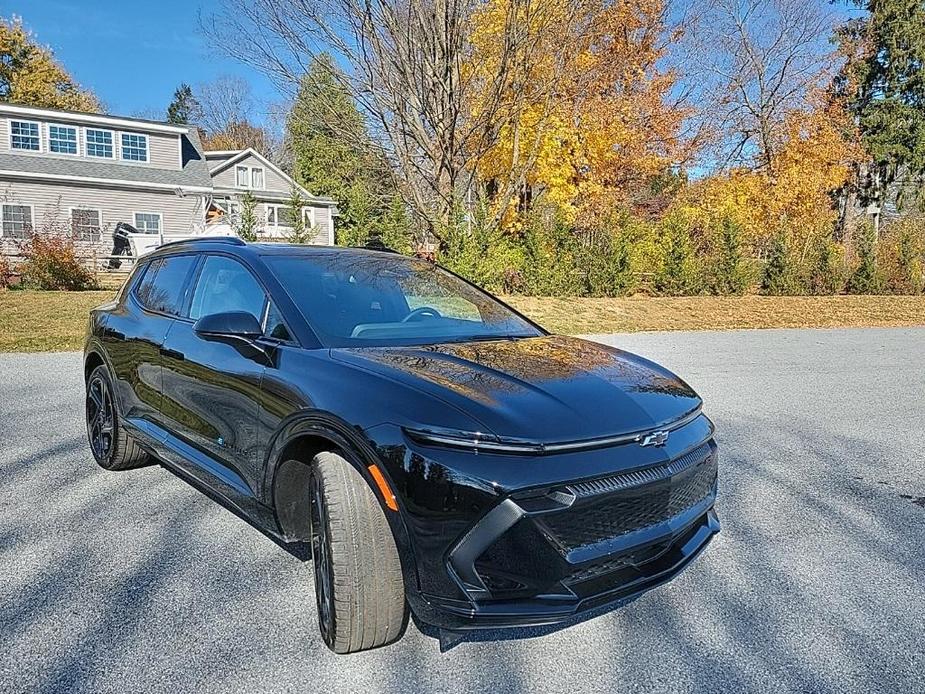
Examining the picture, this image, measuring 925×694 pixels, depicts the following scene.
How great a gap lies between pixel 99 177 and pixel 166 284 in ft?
81.0

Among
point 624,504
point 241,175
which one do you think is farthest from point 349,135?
point 241,175

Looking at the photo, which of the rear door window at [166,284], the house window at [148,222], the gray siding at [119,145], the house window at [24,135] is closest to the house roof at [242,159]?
the gray siding at [119,145]

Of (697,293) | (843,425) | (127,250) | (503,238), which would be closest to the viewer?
(843,425)

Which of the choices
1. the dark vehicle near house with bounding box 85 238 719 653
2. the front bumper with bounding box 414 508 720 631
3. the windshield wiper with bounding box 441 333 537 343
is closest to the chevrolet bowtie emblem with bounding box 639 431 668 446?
the dark vehicle near house with bounding box 85 238 719 653

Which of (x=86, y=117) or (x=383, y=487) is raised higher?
(x=86, y=117)

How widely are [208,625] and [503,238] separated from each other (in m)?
15.9

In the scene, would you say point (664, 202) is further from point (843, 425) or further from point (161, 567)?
point (161, 567)

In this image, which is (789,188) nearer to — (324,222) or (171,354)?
(324,222)

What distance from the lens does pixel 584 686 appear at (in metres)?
2.25

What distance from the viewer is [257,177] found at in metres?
32.5

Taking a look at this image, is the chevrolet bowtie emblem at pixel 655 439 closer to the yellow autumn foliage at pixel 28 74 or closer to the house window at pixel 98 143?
the house window at pixel 98 143

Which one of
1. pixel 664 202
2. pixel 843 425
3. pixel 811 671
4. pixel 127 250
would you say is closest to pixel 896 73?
pixel 664 202

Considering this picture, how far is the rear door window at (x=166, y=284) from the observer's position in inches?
152

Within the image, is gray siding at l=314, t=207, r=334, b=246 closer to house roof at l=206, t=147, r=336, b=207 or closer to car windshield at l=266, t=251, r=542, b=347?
house roof at l=206, t=147, r=336, b=207
